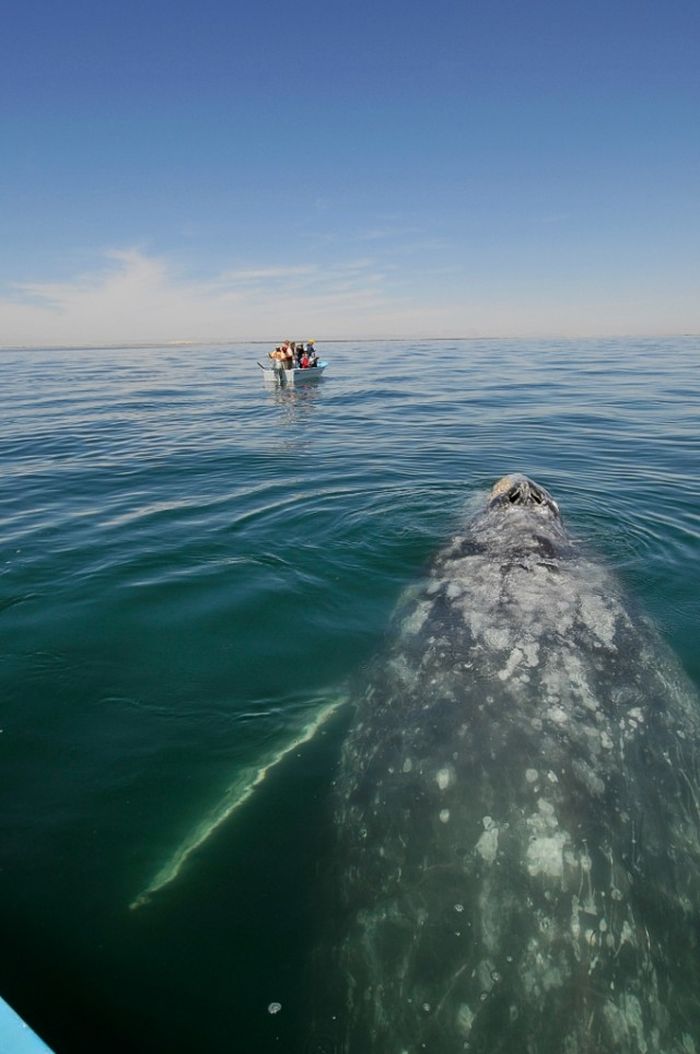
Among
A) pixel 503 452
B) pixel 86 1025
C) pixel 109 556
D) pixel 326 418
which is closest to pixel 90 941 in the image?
pixel 86 1025

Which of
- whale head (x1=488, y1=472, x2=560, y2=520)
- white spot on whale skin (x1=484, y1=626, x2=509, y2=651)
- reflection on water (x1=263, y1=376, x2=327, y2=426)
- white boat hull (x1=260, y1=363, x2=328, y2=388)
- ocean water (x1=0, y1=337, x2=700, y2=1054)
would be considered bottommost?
reflection on water (x1=263, y1=376, x2=327, y2=426)

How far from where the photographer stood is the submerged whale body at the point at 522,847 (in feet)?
11.5

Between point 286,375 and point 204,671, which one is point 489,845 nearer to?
point 204,671

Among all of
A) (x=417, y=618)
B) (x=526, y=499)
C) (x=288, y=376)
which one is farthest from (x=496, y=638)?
(x=288, y=376)

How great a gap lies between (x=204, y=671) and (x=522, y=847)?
14.3ft

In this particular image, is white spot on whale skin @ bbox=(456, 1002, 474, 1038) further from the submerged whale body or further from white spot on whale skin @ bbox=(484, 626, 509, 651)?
white spot on whale skin @ bbox=(484, 626, 509, 651)

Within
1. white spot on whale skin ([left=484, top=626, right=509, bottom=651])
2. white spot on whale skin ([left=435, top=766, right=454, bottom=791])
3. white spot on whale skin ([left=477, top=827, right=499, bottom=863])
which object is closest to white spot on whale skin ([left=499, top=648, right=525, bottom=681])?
white spot on whale skin ([left=484, top=626, right=509, bottom=651])

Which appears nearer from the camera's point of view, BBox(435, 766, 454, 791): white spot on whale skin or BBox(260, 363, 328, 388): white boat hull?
BBox(435, 766, 454, 791): white spot on whale skin

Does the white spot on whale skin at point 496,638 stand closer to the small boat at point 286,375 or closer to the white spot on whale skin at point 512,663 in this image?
the white spot on whale skin at point 512,663

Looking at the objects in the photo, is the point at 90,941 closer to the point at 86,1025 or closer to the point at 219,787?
the point at 86,1025

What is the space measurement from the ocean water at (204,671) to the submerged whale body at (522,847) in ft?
1.83

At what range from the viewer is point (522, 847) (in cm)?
423

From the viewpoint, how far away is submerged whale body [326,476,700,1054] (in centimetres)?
352

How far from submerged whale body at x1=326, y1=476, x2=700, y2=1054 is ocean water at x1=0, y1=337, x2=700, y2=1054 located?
1.83 ft
